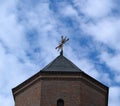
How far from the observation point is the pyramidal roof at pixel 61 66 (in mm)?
34969

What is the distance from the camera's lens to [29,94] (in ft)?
114

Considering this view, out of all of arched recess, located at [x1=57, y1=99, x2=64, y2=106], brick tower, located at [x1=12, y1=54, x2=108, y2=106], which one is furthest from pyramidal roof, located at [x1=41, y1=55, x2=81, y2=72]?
arched recess, located at [x1=57, y1=99, x2=64, y2=106]

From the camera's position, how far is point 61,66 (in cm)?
3572

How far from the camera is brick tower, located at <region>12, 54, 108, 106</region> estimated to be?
1326 inches

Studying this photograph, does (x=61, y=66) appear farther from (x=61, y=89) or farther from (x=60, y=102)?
(x=60, y=102)

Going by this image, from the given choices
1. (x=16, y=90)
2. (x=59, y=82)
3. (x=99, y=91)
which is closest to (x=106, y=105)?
(x=99, y=91)

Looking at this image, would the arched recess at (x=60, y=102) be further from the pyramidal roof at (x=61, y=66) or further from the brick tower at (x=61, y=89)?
the pyramidal roof at (x=61, y=66)

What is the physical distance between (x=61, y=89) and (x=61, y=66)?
2108 millimetres

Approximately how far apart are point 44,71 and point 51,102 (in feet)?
7.12

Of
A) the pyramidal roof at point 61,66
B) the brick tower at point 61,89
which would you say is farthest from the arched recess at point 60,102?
the pyramidal roof at point 61,66

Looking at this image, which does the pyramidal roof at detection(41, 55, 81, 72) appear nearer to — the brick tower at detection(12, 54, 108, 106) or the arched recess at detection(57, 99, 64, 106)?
the brick tower at detection(12, 54, 108, 106)

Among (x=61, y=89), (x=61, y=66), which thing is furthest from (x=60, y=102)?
(x=61, y=66)

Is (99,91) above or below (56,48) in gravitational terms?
below

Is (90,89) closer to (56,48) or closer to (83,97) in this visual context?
(83,97)
